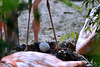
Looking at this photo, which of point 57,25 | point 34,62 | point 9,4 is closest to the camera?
point 9,4

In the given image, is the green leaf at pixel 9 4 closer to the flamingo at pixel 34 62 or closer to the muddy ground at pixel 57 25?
the flamingo at pixel 34 62

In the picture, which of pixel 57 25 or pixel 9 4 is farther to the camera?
pixel 57 25

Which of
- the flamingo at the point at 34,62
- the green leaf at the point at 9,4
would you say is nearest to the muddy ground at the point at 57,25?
the flamingo at the point at 34,62

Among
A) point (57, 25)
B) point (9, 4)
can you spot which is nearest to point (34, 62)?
point (9, 4)

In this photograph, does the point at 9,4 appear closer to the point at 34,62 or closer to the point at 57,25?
the point at 34,62

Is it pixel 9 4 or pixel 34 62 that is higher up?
pixel 9 4

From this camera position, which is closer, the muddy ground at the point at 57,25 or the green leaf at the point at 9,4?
the green leaf at the point at 9,4

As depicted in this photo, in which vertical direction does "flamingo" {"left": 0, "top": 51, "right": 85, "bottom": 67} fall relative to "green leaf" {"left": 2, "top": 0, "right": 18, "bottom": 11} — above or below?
below

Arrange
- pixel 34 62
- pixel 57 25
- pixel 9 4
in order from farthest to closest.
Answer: pixel 57 25, pixel 34 62, pixel 9 4

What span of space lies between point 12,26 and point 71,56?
1.67m

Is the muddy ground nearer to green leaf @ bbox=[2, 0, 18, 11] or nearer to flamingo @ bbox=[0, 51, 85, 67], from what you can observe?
flamingo @ bbox=[0, 51, 85, 67]

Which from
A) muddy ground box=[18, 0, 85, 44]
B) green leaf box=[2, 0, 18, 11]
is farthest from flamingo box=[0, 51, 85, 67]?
muddy ground box=[18, 0, 85, 44]

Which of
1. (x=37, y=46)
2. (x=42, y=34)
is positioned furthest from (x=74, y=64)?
(x=42, y=34)

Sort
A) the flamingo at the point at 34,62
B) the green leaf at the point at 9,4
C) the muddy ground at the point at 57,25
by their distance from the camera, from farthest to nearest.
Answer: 1. the muddy ground at the point at 57,25
2. the flamingo at the point at 34,62
3. the green leaf at the point at 9,4
